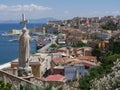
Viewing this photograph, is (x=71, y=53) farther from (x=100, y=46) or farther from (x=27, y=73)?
(x=27, y=73)

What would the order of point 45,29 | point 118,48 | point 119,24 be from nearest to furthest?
1. point 118,48
2. point 119,24
3. point 45,29

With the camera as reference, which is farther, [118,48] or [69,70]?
[118,48]

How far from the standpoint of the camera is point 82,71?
104 feet

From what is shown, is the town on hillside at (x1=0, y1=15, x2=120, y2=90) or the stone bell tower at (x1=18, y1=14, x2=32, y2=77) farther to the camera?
the stone bell tower at (x1=18, y1=14, x2=32, y2=77)

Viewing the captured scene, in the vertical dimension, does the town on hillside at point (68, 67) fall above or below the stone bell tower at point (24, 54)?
below

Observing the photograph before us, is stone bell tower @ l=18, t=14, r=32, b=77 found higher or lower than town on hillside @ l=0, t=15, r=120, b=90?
higher

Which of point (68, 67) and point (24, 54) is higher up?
point (24, 54)

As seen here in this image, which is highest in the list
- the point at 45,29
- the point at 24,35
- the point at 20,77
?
the point at 24,35

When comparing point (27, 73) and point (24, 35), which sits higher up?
point (24, 35)

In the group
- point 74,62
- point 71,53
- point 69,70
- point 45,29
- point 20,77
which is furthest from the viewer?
point 45,29

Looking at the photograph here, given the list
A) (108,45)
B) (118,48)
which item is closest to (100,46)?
(108,45)

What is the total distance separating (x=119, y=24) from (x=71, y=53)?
154ft

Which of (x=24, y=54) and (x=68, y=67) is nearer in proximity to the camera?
(x=24, y=54)

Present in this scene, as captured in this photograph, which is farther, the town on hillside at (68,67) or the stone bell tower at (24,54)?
the stone bell tower at (24,54)
